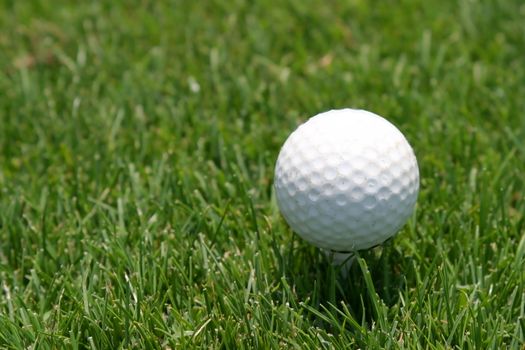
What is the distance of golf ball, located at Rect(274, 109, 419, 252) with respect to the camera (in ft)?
8.50

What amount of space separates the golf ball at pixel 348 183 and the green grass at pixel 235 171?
0.15m

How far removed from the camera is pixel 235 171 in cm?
336

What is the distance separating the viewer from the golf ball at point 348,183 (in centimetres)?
259

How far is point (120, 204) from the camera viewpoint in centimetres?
324

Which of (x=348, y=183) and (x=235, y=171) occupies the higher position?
(x=348, y=183)

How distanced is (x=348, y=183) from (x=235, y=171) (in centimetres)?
89

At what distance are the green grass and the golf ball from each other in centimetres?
15

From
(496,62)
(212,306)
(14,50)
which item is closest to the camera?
(212,306)

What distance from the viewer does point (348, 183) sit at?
258 cm

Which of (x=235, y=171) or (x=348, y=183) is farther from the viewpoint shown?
(x=235, y=171)

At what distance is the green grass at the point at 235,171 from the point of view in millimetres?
2607

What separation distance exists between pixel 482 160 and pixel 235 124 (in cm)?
128

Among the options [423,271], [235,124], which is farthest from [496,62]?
[423,271]

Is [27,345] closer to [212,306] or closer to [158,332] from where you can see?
[158,332]
